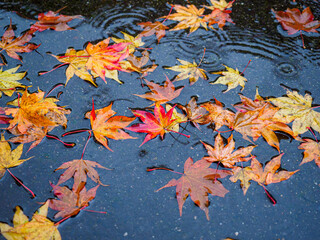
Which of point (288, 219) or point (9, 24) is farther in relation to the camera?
point (9, 24)

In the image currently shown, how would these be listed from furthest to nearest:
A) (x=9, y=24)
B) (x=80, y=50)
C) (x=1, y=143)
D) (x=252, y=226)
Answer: (x=9, y=24) → (x=80, y=50) → (x=1, y=143) → (x=252, y=226)

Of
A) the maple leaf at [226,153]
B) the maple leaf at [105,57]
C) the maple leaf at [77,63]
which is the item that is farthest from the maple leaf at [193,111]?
the maple leaf at [77,63]

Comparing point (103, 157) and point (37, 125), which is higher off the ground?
point (37, 125)

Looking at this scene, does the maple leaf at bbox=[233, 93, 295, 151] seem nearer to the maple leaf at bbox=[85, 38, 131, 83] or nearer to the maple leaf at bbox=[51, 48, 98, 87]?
the maple leaf at bbox=[85, 38, 131, 83]

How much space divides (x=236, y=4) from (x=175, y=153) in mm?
1214

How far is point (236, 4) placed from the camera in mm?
1812

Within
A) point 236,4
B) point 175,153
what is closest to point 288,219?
point 175,153

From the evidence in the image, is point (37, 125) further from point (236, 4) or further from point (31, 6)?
point (236, 4)

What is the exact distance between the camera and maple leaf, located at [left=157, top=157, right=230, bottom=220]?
3.48 ft

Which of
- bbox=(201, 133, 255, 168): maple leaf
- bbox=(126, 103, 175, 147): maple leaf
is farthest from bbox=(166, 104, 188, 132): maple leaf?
bbox=(201, 133, 255, 168): maple leaf

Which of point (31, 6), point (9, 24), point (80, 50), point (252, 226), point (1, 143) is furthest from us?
point (31, 6)

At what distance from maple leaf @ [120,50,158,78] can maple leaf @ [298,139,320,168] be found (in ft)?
2.81

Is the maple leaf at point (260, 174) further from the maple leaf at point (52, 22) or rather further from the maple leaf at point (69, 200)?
the maple leaf at point (52, 22)

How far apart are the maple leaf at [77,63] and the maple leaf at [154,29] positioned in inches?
15.7
